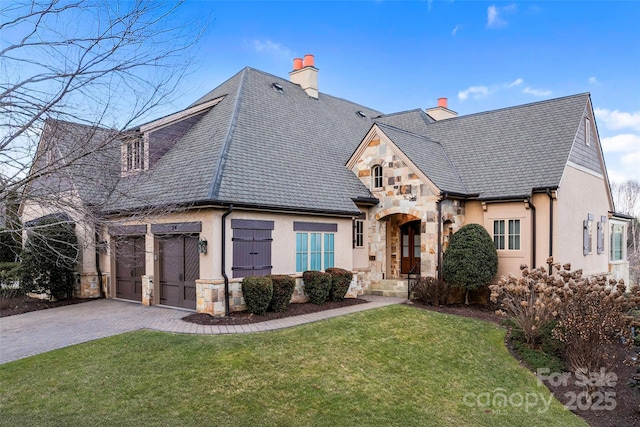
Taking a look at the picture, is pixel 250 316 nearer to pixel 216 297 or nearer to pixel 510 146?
pixel 216 297

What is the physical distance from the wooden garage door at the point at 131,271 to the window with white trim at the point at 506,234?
11587mm

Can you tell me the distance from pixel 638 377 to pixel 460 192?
8.64m

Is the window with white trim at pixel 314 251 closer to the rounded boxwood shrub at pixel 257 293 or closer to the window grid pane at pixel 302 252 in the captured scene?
the window grid pane at pixel 302 252

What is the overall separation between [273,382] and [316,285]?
6042mm

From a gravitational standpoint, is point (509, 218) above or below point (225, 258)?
above

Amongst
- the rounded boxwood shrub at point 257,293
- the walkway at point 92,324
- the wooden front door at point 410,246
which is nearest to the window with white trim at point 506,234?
the wooden front door at point 410,246

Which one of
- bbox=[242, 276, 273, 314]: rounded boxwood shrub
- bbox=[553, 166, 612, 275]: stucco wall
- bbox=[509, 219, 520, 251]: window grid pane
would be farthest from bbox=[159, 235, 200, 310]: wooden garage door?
bbox=[553, 166, 612, 275]: stucco wall

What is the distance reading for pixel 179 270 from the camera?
12.6 meters

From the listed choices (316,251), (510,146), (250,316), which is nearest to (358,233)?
(316,251)

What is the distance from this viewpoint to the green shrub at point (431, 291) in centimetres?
1342

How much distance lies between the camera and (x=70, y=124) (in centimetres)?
494

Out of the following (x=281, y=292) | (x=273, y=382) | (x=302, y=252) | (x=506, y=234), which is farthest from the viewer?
(x=506, y=234)

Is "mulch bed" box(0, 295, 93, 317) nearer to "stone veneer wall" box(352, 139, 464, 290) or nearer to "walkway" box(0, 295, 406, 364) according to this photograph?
"walkway" box(0, 295, 406, 364)

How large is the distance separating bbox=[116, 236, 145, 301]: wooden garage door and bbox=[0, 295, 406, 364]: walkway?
77cm
